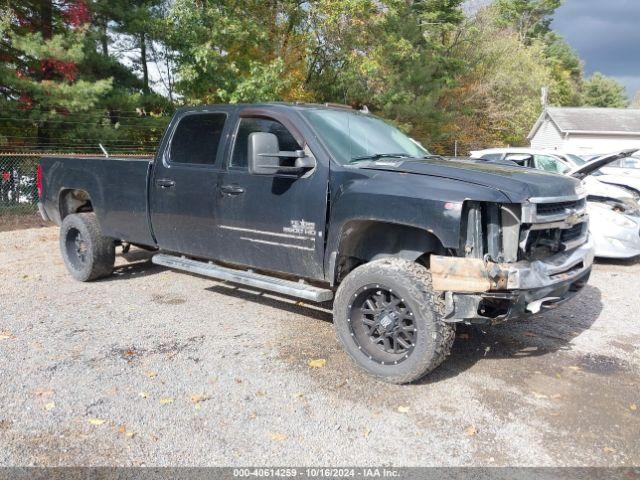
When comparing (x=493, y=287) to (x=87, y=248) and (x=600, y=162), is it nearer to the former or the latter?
(x=600, y=162)

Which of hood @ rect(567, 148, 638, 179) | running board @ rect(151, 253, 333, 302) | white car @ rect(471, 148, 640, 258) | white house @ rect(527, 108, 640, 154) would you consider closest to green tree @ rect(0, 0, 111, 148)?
running board @ rect(151, 253, 333, 302)

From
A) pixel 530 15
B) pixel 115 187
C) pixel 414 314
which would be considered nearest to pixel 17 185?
pixel 115 187

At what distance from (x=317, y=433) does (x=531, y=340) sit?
2.57 meters

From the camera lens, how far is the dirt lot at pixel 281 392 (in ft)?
10.3

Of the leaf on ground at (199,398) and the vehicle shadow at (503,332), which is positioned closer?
the leaf on ground at (199,398)

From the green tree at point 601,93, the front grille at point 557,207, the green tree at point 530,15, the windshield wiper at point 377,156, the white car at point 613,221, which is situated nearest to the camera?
the front grille at point 557,207

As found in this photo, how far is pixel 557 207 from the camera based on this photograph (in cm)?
403

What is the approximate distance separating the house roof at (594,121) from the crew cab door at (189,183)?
110ft

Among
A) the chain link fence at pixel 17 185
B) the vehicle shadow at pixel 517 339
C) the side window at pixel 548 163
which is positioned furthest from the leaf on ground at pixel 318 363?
the chain link fence at pixel 17 185

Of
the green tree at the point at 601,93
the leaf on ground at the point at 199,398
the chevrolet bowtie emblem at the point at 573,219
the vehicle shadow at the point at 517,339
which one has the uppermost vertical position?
the green tree at the point at 601,93

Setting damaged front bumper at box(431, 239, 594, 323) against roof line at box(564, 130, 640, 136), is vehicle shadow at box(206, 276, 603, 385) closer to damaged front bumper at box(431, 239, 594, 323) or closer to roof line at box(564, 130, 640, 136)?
damaged front bumper at box(431, 239, 594, 323)

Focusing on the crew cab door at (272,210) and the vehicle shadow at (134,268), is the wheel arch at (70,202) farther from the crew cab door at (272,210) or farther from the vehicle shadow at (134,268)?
the crew cab door at (272,210)

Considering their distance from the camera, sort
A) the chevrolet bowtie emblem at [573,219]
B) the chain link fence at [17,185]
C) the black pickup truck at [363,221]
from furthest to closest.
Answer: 1. the chain link fence at [17,185]
2. the chevrolet bowtie emblem at [573,219]
3. the black pickup truck at [363,221]

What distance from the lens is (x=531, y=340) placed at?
197 inches
